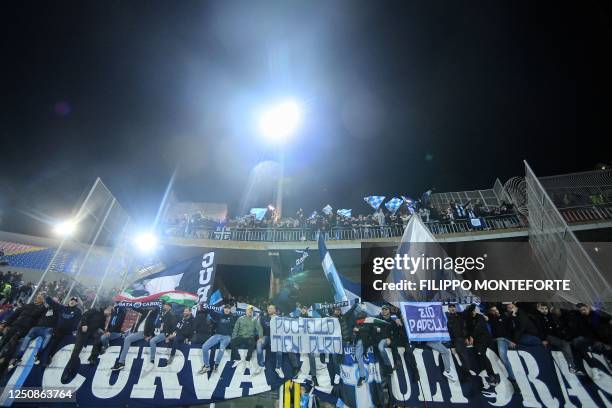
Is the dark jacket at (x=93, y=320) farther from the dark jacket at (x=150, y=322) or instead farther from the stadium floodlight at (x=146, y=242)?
the stadium floodlight at (x=146, y=242)

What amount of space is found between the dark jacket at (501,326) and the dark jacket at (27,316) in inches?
451

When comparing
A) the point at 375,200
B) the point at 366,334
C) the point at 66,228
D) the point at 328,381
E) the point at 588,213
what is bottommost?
the point at 328,381

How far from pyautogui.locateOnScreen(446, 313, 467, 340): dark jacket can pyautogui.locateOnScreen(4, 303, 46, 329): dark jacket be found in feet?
34.3

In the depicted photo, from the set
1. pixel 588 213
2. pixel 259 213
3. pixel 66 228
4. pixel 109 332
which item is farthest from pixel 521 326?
pixel 259 213

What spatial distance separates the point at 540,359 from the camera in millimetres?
6816

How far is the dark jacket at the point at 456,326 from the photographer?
734 cm

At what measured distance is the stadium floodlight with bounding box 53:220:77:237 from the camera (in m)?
9.89

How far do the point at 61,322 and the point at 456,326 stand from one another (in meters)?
9.98

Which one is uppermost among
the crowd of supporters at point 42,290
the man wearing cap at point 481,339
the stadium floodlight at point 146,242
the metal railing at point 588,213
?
the metal railing at point 588,213

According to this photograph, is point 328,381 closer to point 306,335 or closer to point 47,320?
point 306,335

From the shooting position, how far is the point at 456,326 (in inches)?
292

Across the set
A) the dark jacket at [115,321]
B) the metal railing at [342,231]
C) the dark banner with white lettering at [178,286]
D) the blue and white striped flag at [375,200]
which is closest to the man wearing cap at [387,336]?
the dark banner with white lettering at [178,286]

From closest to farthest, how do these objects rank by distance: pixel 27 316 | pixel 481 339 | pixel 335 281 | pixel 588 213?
1. pixel 481 339
2. pixel 27 316
3. pixel 335 281
4. pixel 588 213

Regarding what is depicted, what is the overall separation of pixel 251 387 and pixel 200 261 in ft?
13.6
